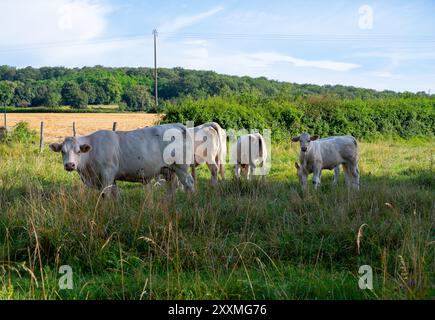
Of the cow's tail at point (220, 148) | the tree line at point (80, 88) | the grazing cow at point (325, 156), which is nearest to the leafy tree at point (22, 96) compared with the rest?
the tree line at point (80, 88)

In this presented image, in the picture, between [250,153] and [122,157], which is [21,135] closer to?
[250,153]

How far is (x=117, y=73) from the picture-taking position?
77.0 metres

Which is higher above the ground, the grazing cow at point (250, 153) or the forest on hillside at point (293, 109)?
the forest on hillside at point (293, 109)

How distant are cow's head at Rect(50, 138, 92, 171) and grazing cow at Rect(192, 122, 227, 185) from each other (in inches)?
156

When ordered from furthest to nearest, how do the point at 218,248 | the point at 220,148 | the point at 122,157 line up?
the point at 220,148, the point at 122,157, the point at 218,248

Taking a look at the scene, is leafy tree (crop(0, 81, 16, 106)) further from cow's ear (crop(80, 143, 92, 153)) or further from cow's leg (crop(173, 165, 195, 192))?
cow's ear (crop(80, 143, 92, 153))

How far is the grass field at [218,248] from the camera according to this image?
4227 millimetres

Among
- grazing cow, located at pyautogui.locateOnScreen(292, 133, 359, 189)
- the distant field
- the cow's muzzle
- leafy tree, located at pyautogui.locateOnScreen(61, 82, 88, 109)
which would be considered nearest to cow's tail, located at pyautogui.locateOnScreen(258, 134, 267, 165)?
grazing cow, located at pyautogui.locateOnScreen(292, 133, 359, 189)

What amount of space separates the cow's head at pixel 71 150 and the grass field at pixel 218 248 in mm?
878

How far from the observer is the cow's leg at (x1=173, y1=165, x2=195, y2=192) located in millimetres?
9195

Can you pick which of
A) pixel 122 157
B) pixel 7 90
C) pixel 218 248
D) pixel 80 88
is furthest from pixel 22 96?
pixel 218 248

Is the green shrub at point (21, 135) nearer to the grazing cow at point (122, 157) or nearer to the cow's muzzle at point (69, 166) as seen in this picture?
the grazing cow at point (122, 157)

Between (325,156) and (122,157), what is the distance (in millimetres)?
5715

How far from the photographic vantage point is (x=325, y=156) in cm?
1217
